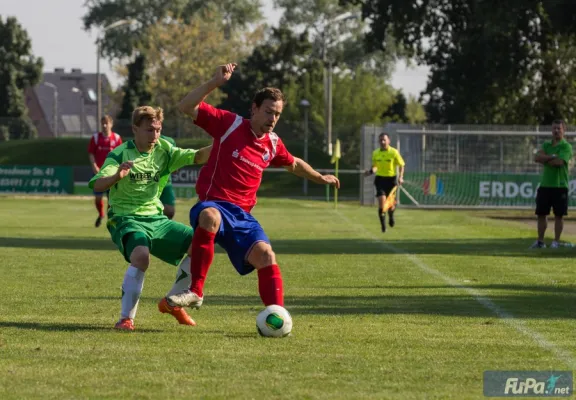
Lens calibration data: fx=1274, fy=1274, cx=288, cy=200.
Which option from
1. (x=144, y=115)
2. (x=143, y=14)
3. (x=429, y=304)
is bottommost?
(x=429, y=304)

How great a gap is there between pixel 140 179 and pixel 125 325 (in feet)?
3.79

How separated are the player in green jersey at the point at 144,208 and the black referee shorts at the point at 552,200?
37.2 ft

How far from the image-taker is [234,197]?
9000mm

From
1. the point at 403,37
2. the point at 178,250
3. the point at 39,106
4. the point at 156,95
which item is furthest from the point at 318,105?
the point at 178,250

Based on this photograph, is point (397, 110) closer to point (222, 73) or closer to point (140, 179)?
point (140, 179)

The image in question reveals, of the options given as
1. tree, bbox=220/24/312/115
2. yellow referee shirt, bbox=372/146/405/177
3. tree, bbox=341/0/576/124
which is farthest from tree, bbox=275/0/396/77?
yellow referee shirt, bbox=372/146/405/177

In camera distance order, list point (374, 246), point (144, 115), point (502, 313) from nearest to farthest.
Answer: point (144, 115)
point (502, 313)
point (374, 246)

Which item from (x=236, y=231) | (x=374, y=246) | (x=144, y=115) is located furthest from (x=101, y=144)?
(x=236, y=231)

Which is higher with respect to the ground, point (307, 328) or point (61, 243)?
point (307, 328)

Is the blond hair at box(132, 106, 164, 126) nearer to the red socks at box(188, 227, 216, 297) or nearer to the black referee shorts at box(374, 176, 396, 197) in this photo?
the red socks at box(188, 227, 216, 297)

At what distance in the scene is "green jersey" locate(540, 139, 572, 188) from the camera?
19.8m

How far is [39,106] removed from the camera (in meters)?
122

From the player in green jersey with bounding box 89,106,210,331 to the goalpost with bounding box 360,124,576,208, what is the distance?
30821mm

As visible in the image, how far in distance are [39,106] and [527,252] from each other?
352 ft
